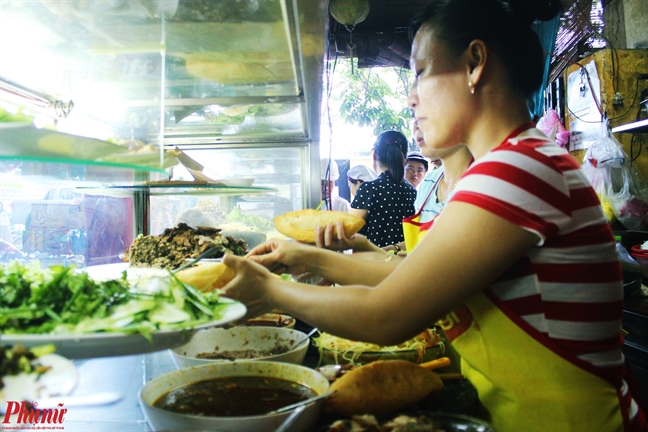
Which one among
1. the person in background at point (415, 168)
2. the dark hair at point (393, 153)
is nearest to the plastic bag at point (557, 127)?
the person in background at point (415, 168)

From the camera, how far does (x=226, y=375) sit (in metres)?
1.41

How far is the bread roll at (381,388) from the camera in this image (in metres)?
1.25

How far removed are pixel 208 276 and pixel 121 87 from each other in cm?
66

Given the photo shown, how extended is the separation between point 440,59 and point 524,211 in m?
0.60

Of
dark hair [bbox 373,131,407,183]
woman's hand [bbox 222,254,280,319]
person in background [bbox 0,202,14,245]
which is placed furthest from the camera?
dark hair [bbox 373,131,407,183]

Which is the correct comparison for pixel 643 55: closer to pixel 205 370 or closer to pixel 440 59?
pixel 440 59

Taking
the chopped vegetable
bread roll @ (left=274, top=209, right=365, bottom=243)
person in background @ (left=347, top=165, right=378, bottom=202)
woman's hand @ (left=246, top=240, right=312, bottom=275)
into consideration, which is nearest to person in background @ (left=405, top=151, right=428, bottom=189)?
person in background @ (left=347, top=165, right=378, bottom=202)

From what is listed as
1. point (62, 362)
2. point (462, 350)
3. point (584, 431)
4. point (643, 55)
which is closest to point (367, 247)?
point (462, 350)

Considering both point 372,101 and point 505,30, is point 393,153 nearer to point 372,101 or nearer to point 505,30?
point 505,30

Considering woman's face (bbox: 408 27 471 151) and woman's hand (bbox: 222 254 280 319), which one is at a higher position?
woman's face (bbox: 408 27 471 151)

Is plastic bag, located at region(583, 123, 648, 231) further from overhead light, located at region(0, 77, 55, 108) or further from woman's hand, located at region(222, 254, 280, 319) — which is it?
overhead light, located at region(0, 77, 55, 108)

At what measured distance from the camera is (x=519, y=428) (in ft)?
4.17

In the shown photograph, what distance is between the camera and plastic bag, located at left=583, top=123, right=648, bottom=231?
4.75 m

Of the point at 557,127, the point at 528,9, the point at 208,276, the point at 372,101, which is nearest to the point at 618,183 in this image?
the point at 557,127
